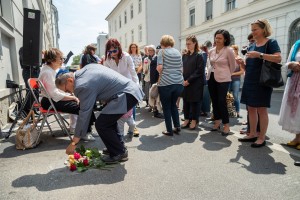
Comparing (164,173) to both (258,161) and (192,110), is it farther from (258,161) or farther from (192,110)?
(192,110)

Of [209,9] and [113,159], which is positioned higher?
[209,9]

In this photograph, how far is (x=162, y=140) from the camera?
14.1 feet

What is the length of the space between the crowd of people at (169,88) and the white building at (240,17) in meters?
9.72

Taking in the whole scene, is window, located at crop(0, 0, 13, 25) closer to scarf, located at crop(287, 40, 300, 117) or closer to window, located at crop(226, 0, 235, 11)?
scarf, located at crop(287, 40, 300, 117)

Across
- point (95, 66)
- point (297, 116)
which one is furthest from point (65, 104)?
point (297, 116)

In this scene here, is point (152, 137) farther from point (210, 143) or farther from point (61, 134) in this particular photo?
point (61, 134)

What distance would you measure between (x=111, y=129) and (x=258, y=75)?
2.47 m

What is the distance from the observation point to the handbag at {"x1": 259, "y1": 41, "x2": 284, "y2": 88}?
3.55 meters

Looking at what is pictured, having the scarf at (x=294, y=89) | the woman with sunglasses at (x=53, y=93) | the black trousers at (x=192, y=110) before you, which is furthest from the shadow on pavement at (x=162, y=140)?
the scarf at (x=294, y=89)

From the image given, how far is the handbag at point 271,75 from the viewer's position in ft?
11.6

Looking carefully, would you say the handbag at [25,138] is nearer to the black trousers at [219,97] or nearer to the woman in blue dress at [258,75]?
the black trousers at [219,97]

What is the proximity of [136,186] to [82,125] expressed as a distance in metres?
0.91

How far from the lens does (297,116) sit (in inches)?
148

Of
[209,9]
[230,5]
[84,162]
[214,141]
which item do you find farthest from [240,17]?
[84,162]
